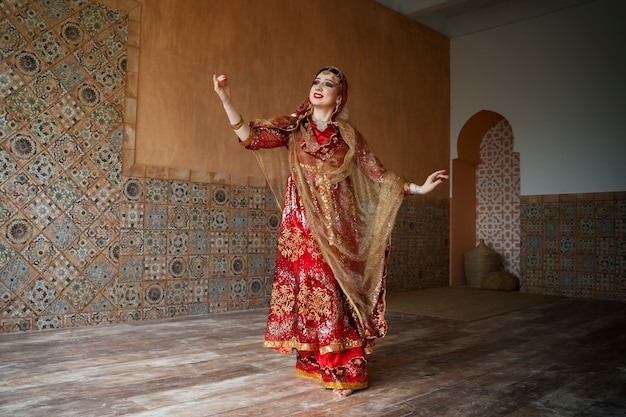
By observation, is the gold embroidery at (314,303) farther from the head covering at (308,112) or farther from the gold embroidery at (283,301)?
the head covering at (308,112)

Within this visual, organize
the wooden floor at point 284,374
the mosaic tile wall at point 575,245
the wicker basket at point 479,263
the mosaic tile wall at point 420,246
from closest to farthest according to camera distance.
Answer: the wooden floor at point 284,374, the mosaic tile wall at point 575,245, the mosaic tile wall at point 420,246, the wicker basket at point 479,263

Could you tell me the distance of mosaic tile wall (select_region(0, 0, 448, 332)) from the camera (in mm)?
3703

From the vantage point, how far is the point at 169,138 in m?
4.50

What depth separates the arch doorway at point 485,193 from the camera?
7500mm

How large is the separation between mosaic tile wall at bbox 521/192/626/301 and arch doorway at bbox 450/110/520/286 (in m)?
0.62

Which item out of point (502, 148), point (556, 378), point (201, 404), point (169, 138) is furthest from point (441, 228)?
point (201, 404)

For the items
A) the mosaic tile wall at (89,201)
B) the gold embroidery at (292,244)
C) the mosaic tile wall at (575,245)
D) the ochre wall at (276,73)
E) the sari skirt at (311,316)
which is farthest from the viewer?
the mosaic tile wall at (575,245)

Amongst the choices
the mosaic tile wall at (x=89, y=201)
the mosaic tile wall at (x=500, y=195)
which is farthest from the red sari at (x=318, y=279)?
the mosaic tile wall at (x=500, y=195)

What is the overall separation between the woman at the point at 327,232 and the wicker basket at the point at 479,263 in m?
4.99

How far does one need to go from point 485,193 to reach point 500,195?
246 millimetres

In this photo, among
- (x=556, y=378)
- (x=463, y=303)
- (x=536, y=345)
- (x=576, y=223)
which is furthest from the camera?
(x=576, y=223)

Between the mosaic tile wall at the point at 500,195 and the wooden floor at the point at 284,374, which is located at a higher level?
the mosaic tile wall at the point at 500,195

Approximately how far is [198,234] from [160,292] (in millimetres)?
609

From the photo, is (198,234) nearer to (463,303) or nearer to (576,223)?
(463,303)
